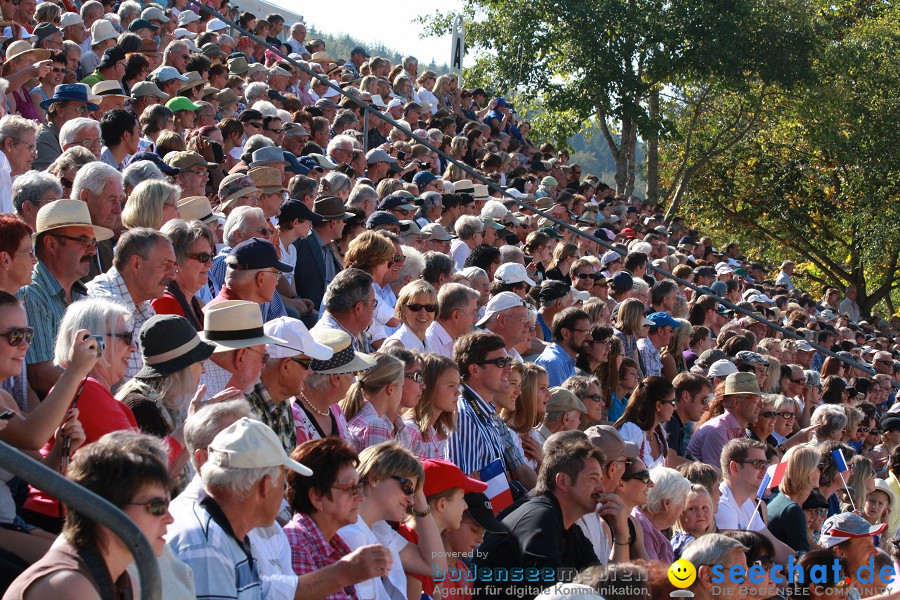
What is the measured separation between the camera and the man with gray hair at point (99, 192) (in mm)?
6449

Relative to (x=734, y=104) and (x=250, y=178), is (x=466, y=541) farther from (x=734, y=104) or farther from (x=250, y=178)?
Result: (x=734, y=104)

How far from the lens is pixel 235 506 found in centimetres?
385

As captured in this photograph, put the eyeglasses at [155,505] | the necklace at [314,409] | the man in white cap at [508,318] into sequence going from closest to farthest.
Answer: the eyeglasses at [155,505] → the necklace at [314,409] → the man in white cap at [508,318]

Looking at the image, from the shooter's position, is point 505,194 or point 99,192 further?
point 505,194

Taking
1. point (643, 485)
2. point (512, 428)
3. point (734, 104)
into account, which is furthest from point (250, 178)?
point (734, 104)

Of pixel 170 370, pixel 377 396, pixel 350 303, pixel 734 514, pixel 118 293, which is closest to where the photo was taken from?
pixel 170 370

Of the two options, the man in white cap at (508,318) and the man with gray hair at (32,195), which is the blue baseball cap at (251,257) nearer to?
the man with gray hair at (32,195)

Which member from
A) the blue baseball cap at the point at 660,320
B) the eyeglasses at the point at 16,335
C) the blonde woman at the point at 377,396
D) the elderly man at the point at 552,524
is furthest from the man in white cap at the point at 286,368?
the blue baseball cap at the point at 660,320

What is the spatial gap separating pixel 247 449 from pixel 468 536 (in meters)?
1.70

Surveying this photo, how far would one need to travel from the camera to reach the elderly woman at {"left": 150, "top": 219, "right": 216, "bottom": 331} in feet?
20.2

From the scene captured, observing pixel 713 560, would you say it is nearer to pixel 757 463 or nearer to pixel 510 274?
pixel 757 463

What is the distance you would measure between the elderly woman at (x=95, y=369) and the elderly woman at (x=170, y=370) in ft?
0.28

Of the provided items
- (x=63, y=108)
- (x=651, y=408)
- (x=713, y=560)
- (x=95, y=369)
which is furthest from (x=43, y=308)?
(x=651, y=408)

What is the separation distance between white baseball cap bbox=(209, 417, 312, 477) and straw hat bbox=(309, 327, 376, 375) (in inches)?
63.0
